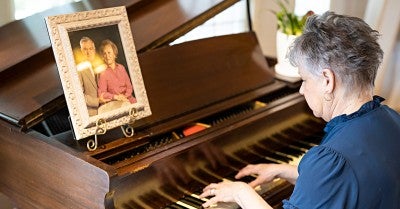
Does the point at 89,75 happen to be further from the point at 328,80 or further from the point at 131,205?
the point at 328,80

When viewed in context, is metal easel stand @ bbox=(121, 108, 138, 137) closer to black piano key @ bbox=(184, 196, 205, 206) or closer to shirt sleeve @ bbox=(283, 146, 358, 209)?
black piano key @ bbox=(184, 196, 205, 206)

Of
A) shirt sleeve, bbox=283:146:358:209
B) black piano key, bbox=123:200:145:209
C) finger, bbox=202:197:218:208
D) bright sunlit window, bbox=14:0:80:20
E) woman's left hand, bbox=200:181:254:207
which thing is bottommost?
finger, bbox=202:197:218:208

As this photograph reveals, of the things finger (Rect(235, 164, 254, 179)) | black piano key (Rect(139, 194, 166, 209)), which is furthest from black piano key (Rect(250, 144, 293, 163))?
black piano key (Rect(139, 194, 166, 209))

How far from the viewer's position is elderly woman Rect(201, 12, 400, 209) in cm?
119

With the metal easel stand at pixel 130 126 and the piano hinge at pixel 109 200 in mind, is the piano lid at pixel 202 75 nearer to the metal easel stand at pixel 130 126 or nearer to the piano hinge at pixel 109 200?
the metal easel stand at pixel 130 126

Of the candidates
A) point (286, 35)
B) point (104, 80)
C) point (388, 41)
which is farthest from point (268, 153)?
point (388, 41)

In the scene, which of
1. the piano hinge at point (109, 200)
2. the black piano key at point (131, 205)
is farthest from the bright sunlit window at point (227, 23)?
the piano hinge at point (109, 200)

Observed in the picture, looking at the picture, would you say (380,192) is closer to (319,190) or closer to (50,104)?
(319,190)

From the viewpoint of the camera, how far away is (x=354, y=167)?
1182 mm

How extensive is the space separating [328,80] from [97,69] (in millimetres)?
708

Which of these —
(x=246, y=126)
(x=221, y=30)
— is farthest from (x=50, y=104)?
(x=221, y=30)

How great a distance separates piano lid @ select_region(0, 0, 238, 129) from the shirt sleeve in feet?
2.78

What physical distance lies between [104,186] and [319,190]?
0.60 metres

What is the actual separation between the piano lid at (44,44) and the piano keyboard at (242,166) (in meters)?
0.46
